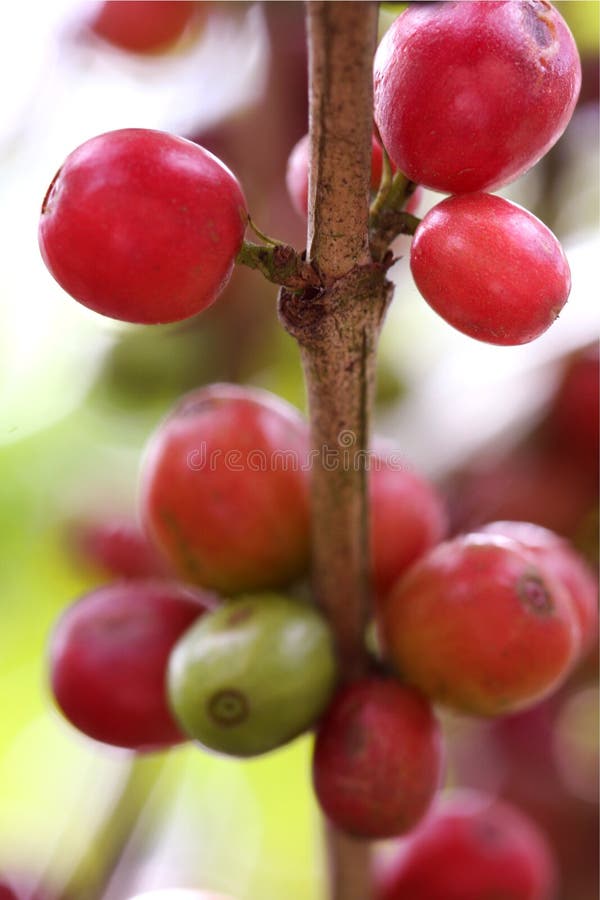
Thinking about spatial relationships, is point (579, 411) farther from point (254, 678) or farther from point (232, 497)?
point (254, 678)

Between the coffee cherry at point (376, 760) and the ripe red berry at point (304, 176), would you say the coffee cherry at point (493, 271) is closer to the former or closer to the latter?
the ripe red berry at point (304, 176)

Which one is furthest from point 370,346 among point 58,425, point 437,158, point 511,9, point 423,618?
point 58,425

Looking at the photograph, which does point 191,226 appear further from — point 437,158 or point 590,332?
point 590,332

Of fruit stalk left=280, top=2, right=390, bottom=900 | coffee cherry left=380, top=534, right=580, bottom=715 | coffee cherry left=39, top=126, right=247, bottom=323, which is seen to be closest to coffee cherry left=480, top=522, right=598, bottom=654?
coffee cherry left=380, top=534, right=580, bottom=715

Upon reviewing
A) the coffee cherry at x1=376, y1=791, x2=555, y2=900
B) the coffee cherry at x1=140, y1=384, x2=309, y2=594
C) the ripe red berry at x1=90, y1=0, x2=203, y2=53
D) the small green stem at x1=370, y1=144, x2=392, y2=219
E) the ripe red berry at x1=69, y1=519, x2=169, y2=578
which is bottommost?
the coffee cherry at x1=376, y1=791, x2=555, y2=900

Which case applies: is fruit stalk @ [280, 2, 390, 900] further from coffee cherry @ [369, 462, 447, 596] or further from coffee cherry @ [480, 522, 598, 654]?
coffee cherry @ [480, 522, 598, 654]

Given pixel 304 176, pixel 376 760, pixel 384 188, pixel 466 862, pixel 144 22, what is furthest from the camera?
pixel 144 22

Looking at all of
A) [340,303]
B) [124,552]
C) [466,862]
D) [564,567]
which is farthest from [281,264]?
[466,862]
